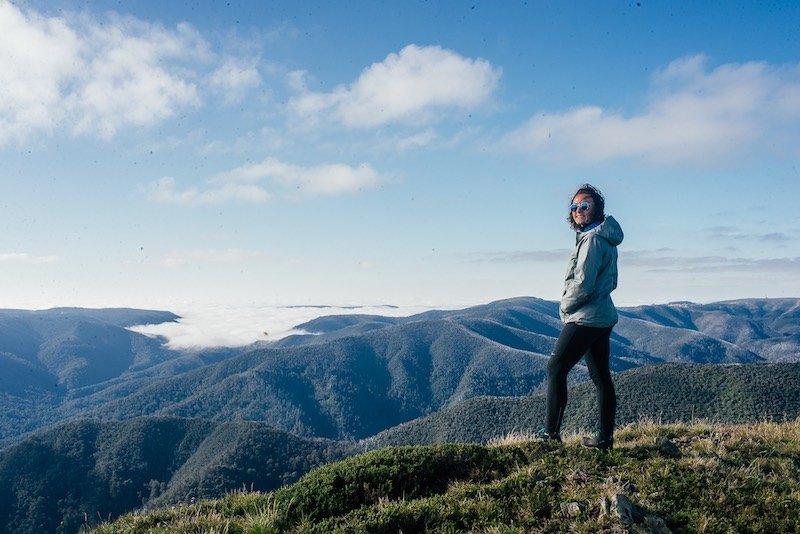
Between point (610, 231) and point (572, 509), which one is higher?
point (610, 231)

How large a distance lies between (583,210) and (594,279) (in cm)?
116

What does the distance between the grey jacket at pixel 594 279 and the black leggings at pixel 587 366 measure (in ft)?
0.61

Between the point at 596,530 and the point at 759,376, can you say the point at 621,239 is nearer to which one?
the point at 596,530

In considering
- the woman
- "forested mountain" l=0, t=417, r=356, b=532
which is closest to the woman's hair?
the woman

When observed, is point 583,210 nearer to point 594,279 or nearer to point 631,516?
point 594,279

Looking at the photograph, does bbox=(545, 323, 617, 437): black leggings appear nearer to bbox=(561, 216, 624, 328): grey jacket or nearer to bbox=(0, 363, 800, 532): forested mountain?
bbox=(561, 216, 624, 328): grey jacket

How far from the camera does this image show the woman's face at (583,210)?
23.9 ft

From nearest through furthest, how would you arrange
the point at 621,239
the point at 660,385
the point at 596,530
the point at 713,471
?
1. the point at 596,530
2. the point at 713,471
3. the point at 621,239
4. the point at 660,385

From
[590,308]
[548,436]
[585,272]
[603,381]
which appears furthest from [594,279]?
[548,436]

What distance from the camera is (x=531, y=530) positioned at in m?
4.98

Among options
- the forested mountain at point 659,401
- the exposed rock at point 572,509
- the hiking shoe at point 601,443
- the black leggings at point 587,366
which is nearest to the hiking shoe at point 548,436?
the black leggings at point 587,366

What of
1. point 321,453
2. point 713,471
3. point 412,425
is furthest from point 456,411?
point 713,471

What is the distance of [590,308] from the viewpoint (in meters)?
6.91

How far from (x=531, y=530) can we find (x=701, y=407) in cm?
14829
